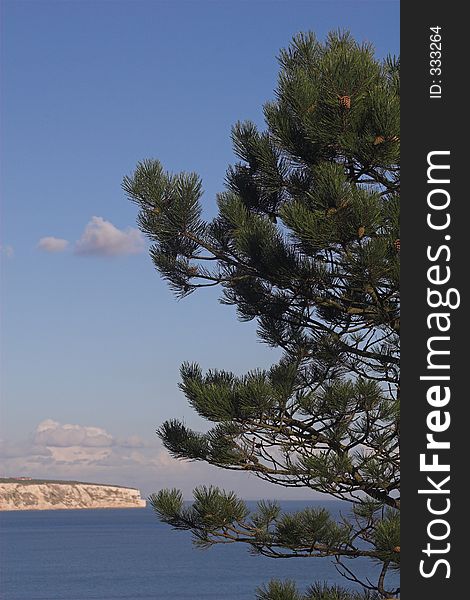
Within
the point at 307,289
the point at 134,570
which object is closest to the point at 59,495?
the point at 134,570

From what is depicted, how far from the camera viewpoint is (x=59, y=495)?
12469 centimetres

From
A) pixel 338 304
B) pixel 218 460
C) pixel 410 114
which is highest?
pixel 410 114

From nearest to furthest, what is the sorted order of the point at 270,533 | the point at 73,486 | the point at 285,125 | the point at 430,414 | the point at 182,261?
the point at 430,414
the point at 285,125
the point at 270,533
the point at 182,261
the point at 73,486

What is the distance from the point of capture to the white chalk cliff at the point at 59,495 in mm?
122688

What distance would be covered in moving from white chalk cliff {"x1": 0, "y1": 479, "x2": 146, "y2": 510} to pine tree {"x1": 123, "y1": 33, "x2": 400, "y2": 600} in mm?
116917

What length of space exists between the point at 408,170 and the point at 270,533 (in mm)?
2926

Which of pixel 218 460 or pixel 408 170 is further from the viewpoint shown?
pixel 218 460

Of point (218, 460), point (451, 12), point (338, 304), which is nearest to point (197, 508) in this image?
point (218, 460)

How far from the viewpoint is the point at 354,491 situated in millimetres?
6168

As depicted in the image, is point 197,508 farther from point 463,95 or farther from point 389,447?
point 463,95

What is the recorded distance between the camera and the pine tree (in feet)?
17.9

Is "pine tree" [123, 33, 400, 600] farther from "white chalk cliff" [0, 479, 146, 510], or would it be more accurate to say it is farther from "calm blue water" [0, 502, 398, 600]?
"white chalk cliff" [0, 479, 146, 510]

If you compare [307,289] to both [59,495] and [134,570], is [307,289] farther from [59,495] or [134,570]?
[59,495]

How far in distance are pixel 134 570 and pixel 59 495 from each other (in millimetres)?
76672
